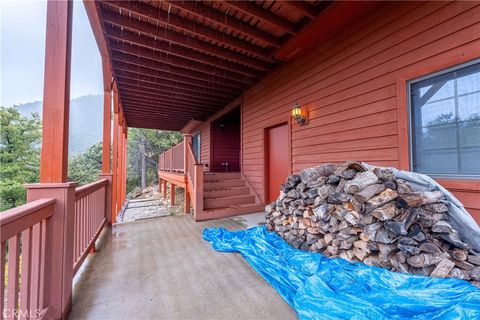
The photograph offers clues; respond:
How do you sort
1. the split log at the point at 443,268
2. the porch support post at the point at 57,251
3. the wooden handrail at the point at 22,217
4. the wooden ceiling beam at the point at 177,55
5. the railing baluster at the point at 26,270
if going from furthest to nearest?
1. the wooden ceiling beam at the point at 177,55
2. the split log at the point at 443,268
3. the porch support post at the point at 57,251
4. the railing baluster at the point at 26,270
5. the wooden handrail at the point at 22,217

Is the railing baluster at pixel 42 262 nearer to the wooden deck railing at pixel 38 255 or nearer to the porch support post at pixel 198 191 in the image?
the wooden deck railing at pixel 38 255

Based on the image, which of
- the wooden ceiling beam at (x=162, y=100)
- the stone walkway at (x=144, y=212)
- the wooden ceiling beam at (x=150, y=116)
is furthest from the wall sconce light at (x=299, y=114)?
the wooden ceiling beam at (x=150, y=116)

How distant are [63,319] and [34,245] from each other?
2.04 feet

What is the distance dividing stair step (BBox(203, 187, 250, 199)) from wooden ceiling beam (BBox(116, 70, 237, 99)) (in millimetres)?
2930

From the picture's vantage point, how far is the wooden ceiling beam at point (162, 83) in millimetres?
4832

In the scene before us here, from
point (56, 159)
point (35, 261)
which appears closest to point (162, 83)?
point (56, 159)

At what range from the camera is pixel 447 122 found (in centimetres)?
211

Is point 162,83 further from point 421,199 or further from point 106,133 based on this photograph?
point 421,199

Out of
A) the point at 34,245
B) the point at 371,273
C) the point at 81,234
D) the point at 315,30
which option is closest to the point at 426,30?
the point at 315,30

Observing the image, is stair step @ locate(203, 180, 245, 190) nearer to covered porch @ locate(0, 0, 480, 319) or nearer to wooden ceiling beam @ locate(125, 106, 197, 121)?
covered porch @ locate(0, 0, 480, 319)

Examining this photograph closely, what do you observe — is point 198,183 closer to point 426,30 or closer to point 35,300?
point 35,300

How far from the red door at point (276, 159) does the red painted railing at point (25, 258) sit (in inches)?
150

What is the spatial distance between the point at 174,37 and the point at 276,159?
3200 mm

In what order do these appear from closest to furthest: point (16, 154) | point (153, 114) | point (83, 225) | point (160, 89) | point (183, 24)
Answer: point (83, 225) < point (183, 24) < point (160, 89) < point (153, 114) < point (16, 154)
